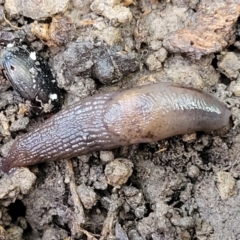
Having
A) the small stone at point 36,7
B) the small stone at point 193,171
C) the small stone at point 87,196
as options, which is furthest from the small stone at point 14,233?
the small stone at point 36,7

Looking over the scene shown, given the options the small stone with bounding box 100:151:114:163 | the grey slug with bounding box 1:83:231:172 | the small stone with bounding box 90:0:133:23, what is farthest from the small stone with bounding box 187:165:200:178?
the small stone with bounding box 90:0:133:23

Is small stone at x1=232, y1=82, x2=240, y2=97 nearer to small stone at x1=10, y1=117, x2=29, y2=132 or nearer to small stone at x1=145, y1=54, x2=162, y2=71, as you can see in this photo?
small stone at x1=145, y1=54, x2=162, y2=71

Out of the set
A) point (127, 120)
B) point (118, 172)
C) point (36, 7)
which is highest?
point (36, 7)

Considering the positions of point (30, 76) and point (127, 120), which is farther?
point (30, 76)

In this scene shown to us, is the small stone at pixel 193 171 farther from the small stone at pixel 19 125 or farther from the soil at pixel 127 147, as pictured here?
the small stone at pixel 19 125

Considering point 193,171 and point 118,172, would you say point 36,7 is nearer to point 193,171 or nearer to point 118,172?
point 118,172

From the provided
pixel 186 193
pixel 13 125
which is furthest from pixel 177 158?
pixel 13 125

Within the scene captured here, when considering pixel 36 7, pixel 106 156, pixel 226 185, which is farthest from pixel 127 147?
pixel 36 7
